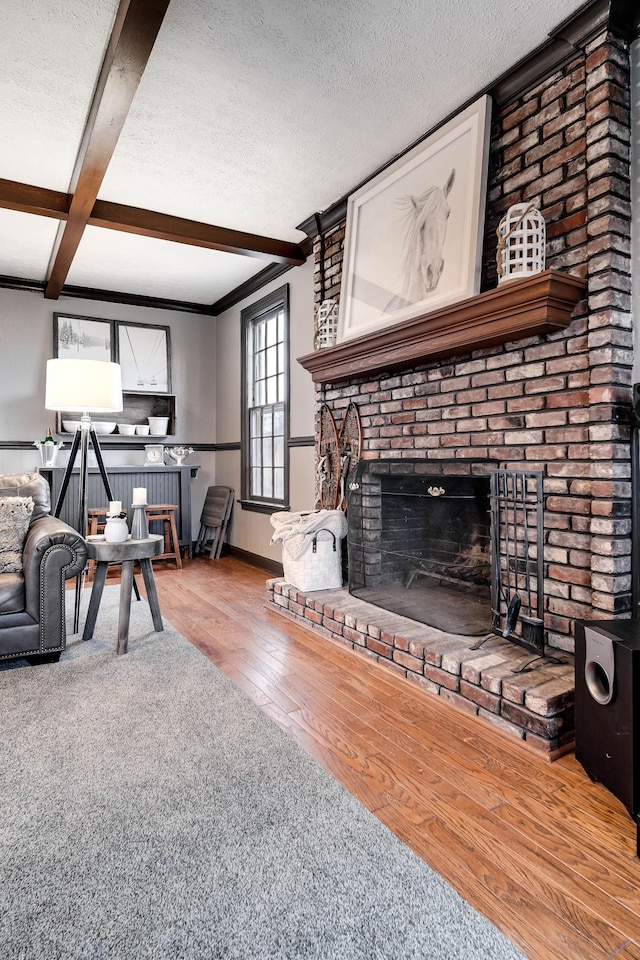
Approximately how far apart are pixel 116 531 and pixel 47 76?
216 centimetres

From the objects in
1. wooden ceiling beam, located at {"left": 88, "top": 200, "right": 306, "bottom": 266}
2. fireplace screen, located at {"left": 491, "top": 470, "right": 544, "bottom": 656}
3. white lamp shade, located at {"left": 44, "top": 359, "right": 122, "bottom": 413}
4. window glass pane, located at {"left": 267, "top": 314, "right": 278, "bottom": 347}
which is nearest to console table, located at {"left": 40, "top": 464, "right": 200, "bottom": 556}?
window glass pane, located at {"left": 267, "top": 314, "right": 278, "bottom": 347}

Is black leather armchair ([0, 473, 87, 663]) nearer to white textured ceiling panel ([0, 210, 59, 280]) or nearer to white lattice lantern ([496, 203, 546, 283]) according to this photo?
white lattice lantern ([496, 203, 546, 283])

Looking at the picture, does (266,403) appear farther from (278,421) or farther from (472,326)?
(472,326)

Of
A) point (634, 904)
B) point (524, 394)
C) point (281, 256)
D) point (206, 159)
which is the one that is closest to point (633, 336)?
point (524, 394)

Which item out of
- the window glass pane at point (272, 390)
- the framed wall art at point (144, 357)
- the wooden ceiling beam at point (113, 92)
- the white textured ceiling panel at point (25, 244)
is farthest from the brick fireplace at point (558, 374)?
the framed wall art at point (144, 357)

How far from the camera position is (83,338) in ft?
17.9

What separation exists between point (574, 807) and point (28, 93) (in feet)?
11.7

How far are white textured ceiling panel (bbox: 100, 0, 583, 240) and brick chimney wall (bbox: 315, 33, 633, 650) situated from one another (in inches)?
12.0

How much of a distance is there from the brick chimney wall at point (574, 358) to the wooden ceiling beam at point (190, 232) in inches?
79.1

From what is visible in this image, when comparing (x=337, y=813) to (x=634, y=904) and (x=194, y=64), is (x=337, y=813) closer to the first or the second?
(x=634, y=904)

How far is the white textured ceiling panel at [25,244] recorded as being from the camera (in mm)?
3928

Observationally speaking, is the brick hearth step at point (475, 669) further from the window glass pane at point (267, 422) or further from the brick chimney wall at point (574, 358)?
the window glass pane at point (267, 422)

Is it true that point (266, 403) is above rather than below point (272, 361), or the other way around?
below

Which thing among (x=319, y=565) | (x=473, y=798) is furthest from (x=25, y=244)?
(x=473, y=798)
